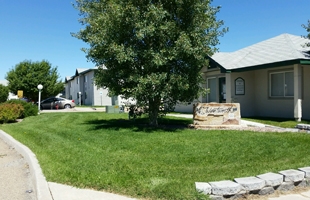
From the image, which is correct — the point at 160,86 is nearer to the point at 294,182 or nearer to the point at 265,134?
the point at 265,134

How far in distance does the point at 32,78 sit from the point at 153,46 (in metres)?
25.8

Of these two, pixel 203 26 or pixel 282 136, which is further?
pixel 203 26

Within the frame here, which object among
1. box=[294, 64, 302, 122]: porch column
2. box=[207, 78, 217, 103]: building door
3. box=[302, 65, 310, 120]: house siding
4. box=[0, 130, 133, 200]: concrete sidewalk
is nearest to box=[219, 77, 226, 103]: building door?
box=[207, 78, 217, 103]: building door

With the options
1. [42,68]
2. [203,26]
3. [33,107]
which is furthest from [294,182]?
[42,68]

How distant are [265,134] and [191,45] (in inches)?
143

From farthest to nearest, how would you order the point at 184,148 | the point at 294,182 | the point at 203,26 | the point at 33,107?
1. the point at 33,107
2. the point at 203,26
3. the point at 184,148
4. the point at 294,182

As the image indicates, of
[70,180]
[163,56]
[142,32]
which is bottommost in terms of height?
[70,180]

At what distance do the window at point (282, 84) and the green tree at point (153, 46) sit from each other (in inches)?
207

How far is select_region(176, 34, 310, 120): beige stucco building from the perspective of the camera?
1307 centimetres

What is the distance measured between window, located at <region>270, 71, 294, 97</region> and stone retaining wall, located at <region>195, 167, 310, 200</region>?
10081 millimetres

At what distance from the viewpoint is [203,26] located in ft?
33.4

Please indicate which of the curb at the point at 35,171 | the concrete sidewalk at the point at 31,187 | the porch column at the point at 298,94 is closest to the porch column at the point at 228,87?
the porch column at the point at 298,94

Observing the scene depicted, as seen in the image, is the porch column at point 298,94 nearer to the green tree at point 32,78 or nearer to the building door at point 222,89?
the building door at point 222,89

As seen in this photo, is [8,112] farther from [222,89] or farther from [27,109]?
[222,89]
